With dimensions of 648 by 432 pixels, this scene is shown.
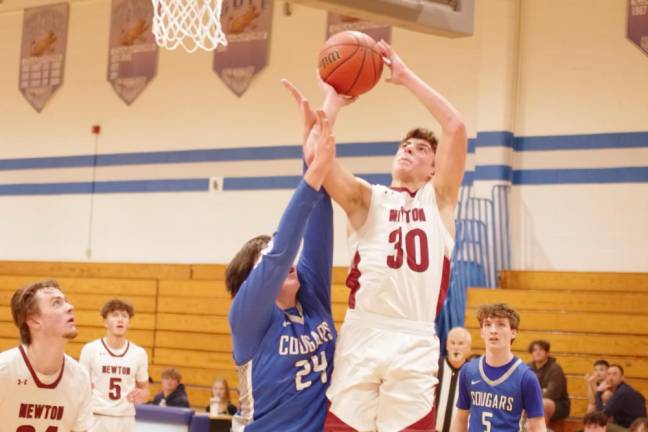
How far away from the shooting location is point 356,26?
1439 centimetres

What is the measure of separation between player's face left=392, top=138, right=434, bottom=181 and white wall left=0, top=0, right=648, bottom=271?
8.38 metres

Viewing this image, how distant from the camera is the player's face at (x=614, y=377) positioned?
34.7 ft

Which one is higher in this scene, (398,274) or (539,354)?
(398,274)

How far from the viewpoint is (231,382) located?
14.3 metres

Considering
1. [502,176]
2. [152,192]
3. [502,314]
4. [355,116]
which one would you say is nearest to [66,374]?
[502,314]

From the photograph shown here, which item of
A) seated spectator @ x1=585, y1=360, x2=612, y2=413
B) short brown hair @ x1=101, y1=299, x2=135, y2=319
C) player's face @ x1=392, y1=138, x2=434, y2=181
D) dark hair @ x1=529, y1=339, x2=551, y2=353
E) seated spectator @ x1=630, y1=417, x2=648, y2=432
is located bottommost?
seated spectator @ x1=630, y1=417, x2=648, y2=432

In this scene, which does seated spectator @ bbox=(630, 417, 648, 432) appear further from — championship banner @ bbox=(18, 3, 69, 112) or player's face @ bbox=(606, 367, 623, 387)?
championship banner @ bbox=(18, 3, 69, 112)

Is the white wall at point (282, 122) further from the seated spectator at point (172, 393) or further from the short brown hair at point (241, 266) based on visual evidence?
the short brown hair at point (241, 266)

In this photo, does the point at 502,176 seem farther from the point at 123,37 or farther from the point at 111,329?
the point at 123,37

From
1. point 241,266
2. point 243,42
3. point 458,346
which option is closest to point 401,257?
point 241,266

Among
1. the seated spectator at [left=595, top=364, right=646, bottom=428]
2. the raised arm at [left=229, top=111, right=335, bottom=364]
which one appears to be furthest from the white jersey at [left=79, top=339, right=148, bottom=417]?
the raised arm at [left=229, top=111, right=335, bottom=364]

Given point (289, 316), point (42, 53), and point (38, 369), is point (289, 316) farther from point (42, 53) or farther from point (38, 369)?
point (42, 53)

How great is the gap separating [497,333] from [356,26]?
8.55 meters

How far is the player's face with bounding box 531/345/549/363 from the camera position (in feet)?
35.9
